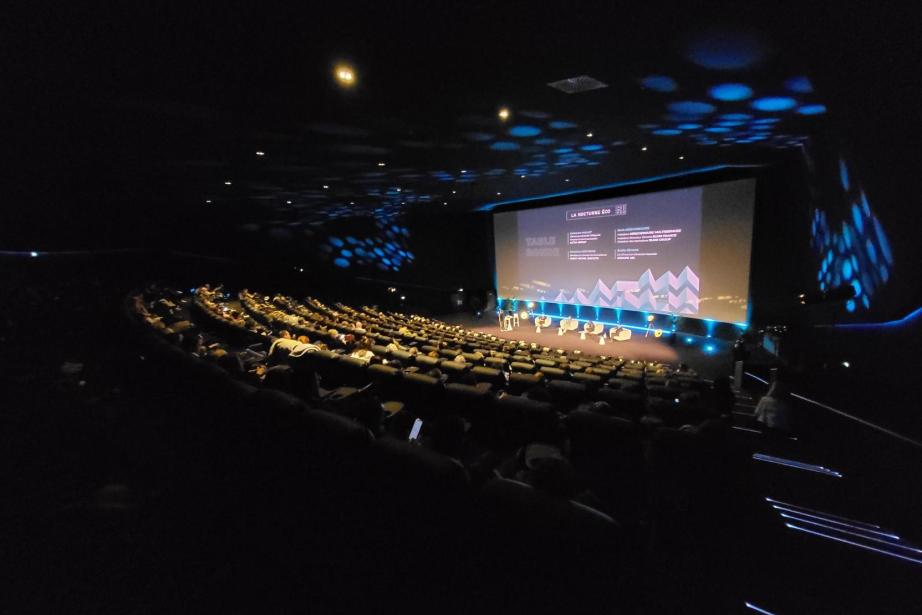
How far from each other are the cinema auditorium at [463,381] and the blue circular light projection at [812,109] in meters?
0.11

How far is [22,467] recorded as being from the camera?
9.65 ft

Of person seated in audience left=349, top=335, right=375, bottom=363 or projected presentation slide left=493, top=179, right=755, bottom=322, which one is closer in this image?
person seated in audience left=349, top=335, right=375, bottom=363

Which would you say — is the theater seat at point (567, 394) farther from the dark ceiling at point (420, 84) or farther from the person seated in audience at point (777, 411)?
the dark ceiling at point (420, 84)

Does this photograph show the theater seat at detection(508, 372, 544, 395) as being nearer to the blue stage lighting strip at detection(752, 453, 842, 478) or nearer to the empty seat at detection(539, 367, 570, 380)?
the empty seat at detection(539, 367, 570, 380)

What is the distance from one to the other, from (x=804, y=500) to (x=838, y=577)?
1143 millimetres

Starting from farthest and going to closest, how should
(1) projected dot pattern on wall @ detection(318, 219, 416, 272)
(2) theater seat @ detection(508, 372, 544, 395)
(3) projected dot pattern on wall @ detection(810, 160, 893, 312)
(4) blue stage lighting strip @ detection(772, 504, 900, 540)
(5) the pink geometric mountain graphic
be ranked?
(1) projected dot pattern on wall @ detection(318, 219, 416, 272), (5) the pink geometric mountain graphic, (3) projected dot pattern on wall @ detection(810, 160, 893, 312), (2) theater seat @ detection(508, 372, 544, 395), (4) blue stage lighting strip @ detection(772, 504, 900, 540)

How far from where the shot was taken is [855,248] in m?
6.01

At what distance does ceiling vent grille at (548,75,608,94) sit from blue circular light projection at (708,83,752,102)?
4.68 feet

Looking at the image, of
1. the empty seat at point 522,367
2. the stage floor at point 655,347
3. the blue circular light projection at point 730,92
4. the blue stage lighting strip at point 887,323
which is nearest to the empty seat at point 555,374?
the empty seat at point 522,367

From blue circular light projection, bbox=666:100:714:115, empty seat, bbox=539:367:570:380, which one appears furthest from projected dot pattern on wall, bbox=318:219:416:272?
blue circular light projection, bbox=666:100:714:115

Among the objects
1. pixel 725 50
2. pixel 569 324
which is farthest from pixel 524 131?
pixel 569 324

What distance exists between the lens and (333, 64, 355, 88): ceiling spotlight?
3.44m

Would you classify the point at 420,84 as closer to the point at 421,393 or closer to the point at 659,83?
the point at 659,83

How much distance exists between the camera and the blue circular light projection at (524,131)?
18.8 ft
